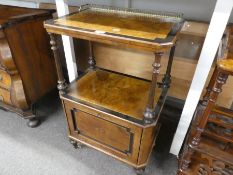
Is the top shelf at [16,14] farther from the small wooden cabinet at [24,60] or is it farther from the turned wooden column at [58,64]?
the turned wooden column at [58,64]

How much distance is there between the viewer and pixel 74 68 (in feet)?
Result: 4.00

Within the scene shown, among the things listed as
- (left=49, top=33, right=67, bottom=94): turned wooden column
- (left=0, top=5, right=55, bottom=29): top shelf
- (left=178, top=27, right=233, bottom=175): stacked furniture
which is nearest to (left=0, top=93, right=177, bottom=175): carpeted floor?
(left=178, top=27, right=233, bottom=175): stacked furniture

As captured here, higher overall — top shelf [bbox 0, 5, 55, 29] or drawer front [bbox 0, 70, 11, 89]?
top shelf [bbox 0, 5, 55, 29]

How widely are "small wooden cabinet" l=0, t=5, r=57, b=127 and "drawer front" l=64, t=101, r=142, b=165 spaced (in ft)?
1.34

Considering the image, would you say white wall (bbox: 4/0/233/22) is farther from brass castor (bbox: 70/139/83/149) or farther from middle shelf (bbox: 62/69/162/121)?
brass castor (bbox: 70/139/83/149)

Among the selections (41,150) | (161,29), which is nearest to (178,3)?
(161,29)

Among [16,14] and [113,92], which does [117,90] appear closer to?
[113,92]

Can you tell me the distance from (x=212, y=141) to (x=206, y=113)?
27 centimetres

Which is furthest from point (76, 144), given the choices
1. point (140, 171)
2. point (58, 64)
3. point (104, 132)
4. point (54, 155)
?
point (58, 64)

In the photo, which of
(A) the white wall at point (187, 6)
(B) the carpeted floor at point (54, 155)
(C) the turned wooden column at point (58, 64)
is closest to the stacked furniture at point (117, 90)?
(C) the turned wooden column at point (58, 64)

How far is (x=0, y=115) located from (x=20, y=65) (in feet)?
1.88

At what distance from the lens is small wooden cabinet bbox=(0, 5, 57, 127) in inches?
41.6

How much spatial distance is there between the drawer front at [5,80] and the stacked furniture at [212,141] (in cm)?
114

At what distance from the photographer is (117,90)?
104 cm
